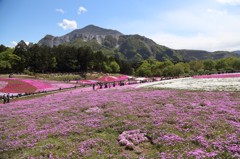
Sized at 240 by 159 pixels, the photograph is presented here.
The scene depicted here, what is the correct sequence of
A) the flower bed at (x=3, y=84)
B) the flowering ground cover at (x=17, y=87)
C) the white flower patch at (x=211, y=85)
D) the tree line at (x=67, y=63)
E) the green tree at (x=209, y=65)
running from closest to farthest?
1. the white flower patch at (x=211, y=85)
2. the flowering ground cover at (x=17, y=87)
3. the flower bed at (x=3, y=84)
4. the tree line at (x=67, y=63)
5. the green tree at (x=209, y=65)

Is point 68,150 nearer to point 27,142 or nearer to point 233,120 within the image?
point 27,142

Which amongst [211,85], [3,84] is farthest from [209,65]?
[3,84]

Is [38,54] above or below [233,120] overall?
above

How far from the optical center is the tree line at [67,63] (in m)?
95.1

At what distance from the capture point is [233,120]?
16406 millimetres

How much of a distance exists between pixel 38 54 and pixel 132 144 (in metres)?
94.4

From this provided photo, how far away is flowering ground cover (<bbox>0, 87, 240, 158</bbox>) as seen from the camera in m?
12.0

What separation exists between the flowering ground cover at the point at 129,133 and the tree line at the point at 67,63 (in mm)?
77932

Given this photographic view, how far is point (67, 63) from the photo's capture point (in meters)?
112

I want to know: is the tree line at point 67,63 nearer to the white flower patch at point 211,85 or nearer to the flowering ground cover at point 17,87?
the flowering ground cover at point 17,87

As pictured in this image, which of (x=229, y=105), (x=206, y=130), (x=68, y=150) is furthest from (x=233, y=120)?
(x=68, y=150)

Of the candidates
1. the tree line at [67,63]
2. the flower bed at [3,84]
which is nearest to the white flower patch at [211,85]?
the flower bed at [3,84]

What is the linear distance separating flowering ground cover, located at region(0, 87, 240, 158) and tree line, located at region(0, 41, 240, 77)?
77.9 metres

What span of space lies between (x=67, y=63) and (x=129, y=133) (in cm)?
10183
